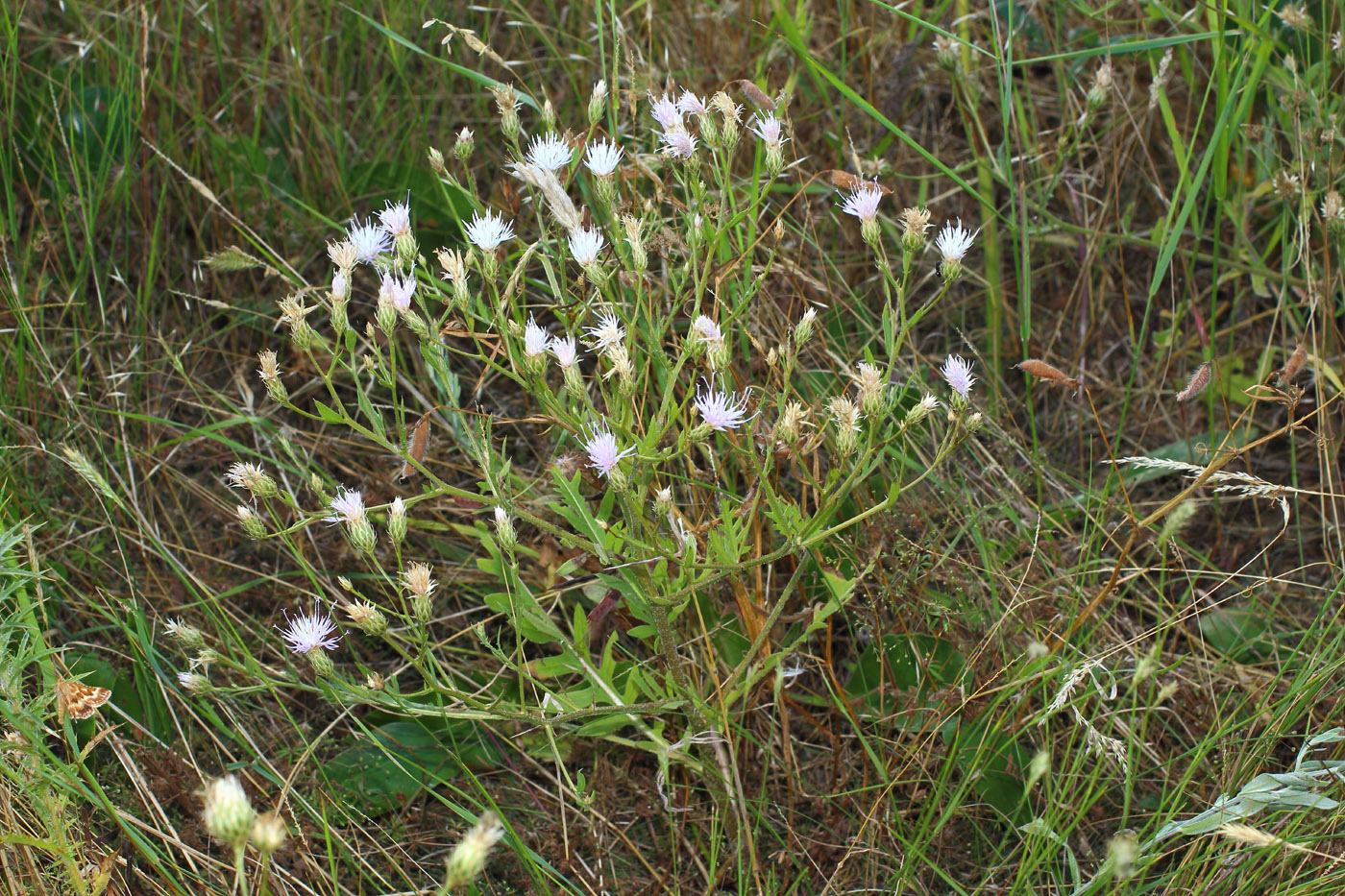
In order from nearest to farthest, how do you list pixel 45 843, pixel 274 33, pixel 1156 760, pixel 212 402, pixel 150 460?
pixel 45 843, pixel 1156 760, pixel 150 460, pixel 212 402, pixel 274 33

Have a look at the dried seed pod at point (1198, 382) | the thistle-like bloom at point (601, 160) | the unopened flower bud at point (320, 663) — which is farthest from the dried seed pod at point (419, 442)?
the dried seed pod at point (1198, 382)

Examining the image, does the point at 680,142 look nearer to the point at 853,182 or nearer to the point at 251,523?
the point at 853,182

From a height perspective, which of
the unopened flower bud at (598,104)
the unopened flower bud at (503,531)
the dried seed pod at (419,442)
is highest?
the unopened flower bud at (598,104)

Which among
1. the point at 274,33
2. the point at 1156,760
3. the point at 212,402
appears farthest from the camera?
the point at 274,33

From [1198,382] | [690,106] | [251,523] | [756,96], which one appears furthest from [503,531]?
[1198,382]

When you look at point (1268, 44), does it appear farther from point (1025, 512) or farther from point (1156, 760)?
point (1156, 760)

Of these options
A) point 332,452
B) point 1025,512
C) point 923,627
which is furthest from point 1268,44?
point 332,452

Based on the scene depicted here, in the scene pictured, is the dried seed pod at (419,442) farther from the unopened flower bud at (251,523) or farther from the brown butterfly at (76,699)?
the brown butterfly at (76,699)
